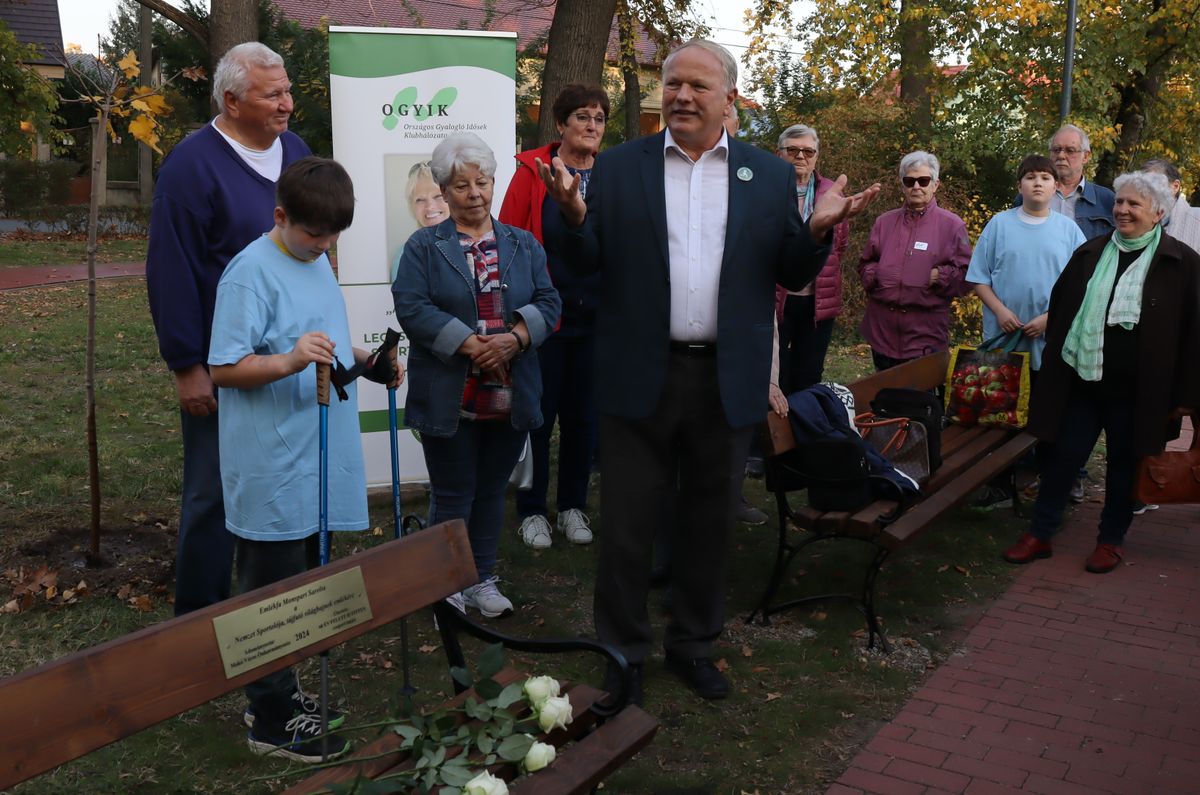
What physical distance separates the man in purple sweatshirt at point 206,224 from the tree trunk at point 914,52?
45.5 feet

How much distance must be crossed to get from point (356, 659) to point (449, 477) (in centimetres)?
78

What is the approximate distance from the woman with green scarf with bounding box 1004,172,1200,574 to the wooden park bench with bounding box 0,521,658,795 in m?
3.53

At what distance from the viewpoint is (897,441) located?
524 cm

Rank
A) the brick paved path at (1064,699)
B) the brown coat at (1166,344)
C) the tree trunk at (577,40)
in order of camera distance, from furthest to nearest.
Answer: the tree trunk at (577,40)
the brown coat at (1166,344)
the brick paved path at (1064,699)

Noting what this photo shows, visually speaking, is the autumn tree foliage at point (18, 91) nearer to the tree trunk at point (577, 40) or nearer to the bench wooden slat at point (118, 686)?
the tree trunk at point (577, 40)

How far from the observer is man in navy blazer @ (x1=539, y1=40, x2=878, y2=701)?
3.80m

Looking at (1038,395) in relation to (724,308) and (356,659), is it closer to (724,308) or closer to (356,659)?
(724,308)

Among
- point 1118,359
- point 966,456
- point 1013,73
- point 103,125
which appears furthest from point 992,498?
point 1013,73

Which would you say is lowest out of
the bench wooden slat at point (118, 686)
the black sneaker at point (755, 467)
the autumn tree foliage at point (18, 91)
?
the black sneaker at point (755, 467)

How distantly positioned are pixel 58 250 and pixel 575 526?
17.9 meters

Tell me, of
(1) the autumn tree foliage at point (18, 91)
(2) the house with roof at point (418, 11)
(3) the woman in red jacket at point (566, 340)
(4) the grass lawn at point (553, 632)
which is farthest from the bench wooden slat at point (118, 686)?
(2) the house with roof at point (418, 11)

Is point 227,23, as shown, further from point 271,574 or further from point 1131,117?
point 1131,117

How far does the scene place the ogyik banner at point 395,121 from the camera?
583cm

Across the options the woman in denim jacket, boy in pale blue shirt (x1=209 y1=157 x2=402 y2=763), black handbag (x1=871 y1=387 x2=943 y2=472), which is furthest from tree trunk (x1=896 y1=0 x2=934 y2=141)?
boy in pale blue shirt (x1=209 y1=157 x2=402 y2=763)
